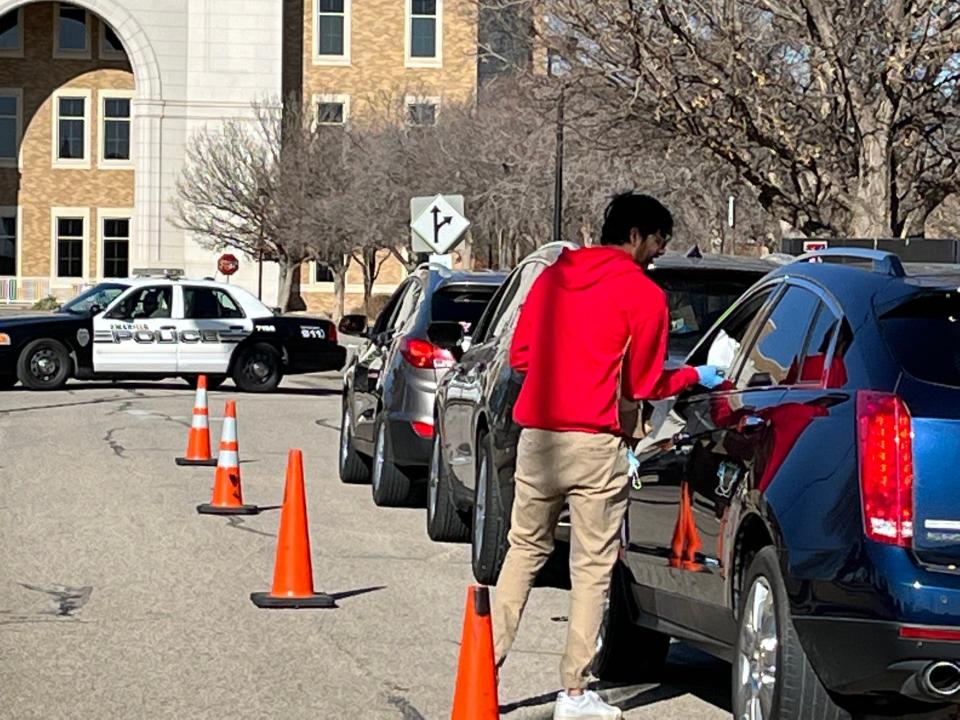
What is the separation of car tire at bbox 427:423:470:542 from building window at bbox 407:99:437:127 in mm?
44499

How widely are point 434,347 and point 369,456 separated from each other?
277 centimetres

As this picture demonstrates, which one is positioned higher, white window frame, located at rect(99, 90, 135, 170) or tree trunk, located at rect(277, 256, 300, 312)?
white window frame, located at rect(99, 90, 135, 170)

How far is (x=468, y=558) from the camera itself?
12.5 metres

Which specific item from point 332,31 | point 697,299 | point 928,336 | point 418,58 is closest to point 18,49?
point 332,31

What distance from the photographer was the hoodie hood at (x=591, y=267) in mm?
7250

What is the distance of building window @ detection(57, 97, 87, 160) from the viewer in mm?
73250

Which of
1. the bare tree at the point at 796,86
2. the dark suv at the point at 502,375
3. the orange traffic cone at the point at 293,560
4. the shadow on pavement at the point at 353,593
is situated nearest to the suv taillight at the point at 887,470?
the dark suv at the point at 502,375

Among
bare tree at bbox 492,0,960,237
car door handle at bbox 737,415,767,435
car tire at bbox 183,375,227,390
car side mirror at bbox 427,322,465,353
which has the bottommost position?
car tire at bbox 183,375,227,390

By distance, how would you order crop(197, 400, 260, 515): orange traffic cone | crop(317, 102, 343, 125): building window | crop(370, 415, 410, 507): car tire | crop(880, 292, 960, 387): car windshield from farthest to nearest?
crop(317, 102, 343, 125): building window → crop(370, 415, 410, 507): car tire → crop(197, 400, 260, 515): orange traffic cone → crop(880, 292, 960, 387): car windshield

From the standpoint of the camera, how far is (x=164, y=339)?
2927cm

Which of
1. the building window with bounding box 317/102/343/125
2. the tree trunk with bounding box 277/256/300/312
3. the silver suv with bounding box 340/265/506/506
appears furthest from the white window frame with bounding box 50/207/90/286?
the silver suv with bounding box 340/265/506/506

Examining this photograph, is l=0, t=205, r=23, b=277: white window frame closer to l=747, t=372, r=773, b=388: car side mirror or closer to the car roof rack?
the car roof rack

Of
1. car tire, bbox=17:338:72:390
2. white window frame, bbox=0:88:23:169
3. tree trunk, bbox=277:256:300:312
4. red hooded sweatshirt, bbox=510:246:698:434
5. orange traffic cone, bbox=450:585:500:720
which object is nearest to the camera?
orange traffic cone, bbox=450:585:500:720

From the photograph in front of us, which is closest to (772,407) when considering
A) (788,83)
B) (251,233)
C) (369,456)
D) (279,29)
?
(369,456)
